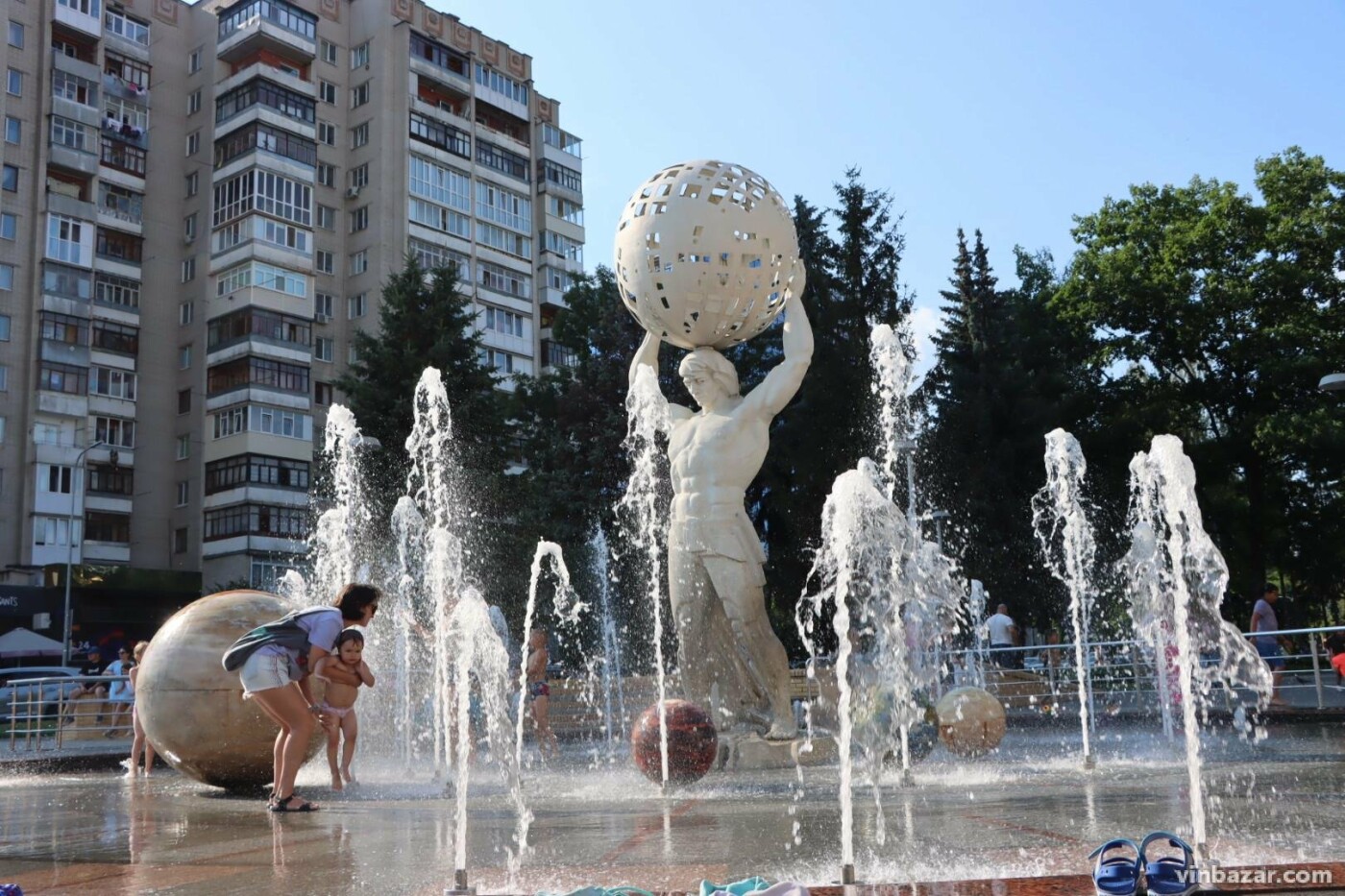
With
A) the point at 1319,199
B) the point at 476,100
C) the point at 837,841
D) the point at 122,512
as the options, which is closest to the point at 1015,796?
the point at 837,841

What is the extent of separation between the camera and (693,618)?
1036cm

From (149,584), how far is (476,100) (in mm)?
24537

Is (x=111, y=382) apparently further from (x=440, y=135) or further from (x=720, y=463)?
(x=720, y=463)

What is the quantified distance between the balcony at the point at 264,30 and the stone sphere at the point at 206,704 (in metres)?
46.4

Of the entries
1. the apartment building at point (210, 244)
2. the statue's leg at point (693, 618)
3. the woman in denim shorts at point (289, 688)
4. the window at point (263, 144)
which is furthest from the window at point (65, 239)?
the woman in denim shorts at point (289, 688)

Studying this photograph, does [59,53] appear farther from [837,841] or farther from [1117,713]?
[837,841]

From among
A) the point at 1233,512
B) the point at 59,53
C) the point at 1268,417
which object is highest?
the point at 59,53

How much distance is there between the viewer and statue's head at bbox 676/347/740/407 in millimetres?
10633

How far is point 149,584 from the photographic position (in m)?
45.6

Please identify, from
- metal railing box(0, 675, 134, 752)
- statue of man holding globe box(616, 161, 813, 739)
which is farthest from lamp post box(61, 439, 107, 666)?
statue of man holding globe box(616, 161, 813, 739)

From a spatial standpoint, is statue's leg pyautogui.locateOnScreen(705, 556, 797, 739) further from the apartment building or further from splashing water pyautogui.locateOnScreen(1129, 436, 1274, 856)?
the apartment building

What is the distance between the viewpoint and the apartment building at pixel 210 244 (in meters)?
45.5

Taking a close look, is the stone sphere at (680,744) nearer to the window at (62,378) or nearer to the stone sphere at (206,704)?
the stone sphere at (206,704)

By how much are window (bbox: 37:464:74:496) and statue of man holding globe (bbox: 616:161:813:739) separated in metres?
39.8
